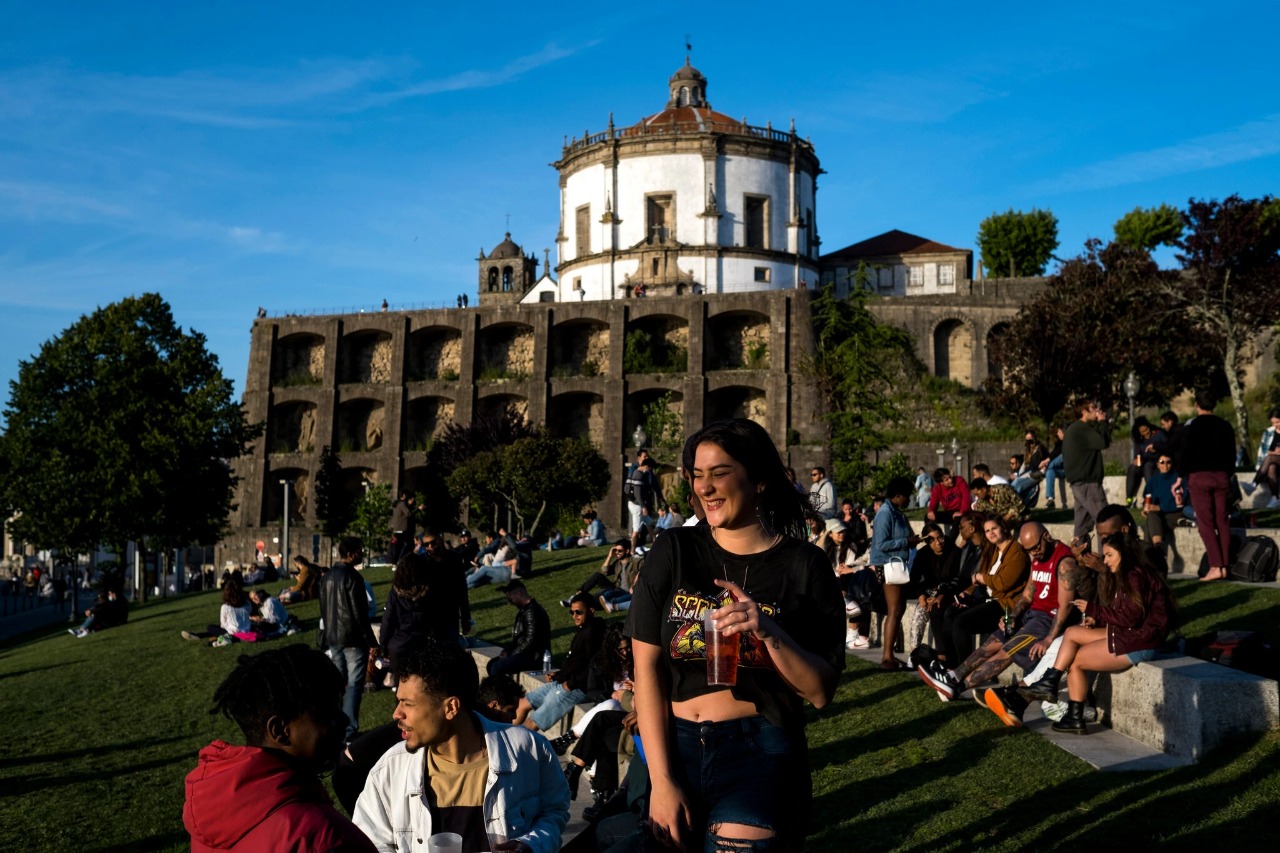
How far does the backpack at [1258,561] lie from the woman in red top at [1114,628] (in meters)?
4.41

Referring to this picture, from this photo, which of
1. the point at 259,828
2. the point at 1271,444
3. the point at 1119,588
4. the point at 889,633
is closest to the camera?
the point at 259,828

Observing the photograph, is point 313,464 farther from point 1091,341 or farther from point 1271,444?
point 1271,444

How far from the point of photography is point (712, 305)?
51.5m

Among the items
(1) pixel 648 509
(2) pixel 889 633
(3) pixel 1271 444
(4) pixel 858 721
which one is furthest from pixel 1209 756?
(1) pixel 648 509

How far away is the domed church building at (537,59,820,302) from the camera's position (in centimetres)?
5528

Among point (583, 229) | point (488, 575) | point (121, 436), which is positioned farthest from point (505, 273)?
point (488, 575)

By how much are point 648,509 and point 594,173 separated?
39.2 metres

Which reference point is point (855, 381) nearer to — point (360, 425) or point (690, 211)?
point (690, 211)

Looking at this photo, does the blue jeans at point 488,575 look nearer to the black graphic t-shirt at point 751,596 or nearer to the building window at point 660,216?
the black graphic t-shirt at point 751,596

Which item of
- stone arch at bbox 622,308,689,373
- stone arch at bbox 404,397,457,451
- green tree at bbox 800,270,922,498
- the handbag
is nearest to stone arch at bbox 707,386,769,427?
stone arch at bbox 622,308,689,373

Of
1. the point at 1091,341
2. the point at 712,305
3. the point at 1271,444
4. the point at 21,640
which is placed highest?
the point at 712,305

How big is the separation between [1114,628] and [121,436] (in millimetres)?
33049

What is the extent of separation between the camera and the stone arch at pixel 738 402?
1992 inches

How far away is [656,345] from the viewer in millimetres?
53000
